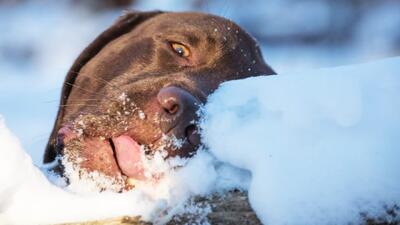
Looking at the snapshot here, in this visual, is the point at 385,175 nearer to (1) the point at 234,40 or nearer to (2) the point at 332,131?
(2) the point at 332,131

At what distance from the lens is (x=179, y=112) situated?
7.39 feet

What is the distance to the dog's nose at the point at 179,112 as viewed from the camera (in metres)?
2.19

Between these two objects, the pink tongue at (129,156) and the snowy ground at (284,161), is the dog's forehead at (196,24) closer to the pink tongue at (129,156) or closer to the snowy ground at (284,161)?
the pink tongue at (129,156)

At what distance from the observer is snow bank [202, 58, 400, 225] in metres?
1.62

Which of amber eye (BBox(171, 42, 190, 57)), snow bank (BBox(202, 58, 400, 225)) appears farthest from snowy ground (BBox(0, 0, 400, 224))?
amber eye (BBox(171, 42, 190, 57))

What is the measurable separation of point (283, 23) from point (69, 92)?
31.2ft

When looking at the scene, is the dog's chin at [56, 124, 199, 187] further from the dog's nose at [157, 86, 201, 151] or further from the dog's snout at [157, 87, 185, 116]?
the dog's snout at [157, 87, 185, 116]

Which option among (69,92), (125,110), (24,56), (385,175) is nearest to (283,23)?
(24,56)

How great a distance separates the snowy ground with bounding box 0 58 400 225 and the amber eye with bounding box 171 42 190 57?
1238 millimetres

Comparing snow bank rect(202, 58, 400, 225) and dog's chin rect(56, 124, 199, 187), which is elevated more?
snow bank rect(202, 58, 400, 225)

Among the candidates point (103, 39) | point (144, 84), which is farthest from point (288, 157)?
point (103, 39)

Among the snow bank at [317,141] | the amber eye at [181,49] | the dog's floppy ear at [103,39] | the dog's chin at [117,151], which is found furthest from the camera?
the dog's floppy ear at [103,39]

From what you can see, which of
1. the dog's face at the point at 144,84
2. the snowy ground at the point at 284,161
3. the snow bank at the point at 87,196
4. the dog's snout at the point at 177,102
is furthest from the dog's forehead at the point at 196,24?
the snow bank at the point at 87,196

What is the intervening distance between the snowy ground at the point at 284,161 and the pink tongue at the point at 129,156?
0.29ft
